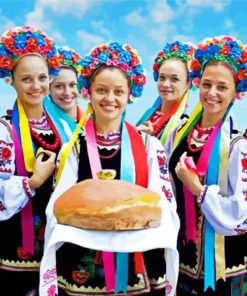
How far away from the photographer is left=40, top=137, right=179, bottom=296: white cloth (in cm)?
237

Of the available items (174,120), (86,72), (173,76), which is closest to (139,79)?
(86,72)

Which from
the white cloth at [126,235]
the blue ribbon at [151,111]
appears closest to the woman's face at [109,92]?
the white cloth at [126,235]

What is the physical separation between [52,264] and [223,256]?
105cm

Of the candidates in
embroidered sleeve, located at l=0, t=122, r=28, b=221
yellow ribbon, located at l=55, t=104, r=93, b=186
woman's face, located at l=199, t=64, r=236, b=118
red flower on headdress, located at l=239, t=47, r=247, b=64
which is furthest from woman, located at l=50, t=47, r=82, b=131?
red flower on headdress, located at l=239, t=47, r=247, b=64

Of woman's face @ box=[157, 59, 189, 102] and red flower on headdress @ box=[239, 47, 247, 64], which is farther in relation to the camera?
woman's face @ box=[157, 59, 189, 102]

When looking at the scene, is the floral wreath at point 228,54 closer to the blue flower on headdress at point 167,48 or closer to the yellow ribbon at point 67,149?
the yellow ribbon at point 67,149

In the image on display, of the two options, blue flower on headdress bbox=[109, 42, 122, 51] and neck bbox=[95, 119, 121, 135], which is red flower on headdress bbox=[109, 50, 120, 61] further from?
neck bbox=[95, 119, 121, 135]

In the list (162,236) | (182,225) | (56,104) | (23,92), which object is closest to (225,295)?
(182,225)

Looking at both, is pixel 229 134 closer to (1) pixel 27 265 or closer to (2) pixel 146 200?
(2) pixel 146 200

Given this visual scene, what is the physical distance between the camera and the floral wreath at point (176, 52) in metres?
4.24

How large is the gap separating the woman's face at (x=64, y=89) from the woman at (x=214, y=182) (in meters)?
1.25

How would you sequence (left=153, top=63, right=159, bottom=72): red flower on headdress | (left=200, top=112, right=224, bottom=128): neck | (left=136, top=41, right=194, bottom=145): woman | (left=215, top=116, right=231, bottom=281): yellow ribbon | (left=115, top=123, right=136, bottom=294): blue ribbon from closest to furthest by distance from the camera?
(left=115, top=123, right=136, bottom=294): blue ribbon, (left=215, top=116, right=231, bottom=281): yellow ribbon, (left=200, top=112, right=224, bottom=128): neck, (left=136, top=41, right=194, bottom=145): woman, (left=153, top=63, right=159, bottom=72): red flower on headdress

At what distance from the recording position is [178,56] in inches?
167

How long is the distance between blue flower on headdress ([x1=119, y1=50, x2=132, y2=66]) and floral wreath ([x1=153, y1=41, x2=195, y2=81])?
1324mm
